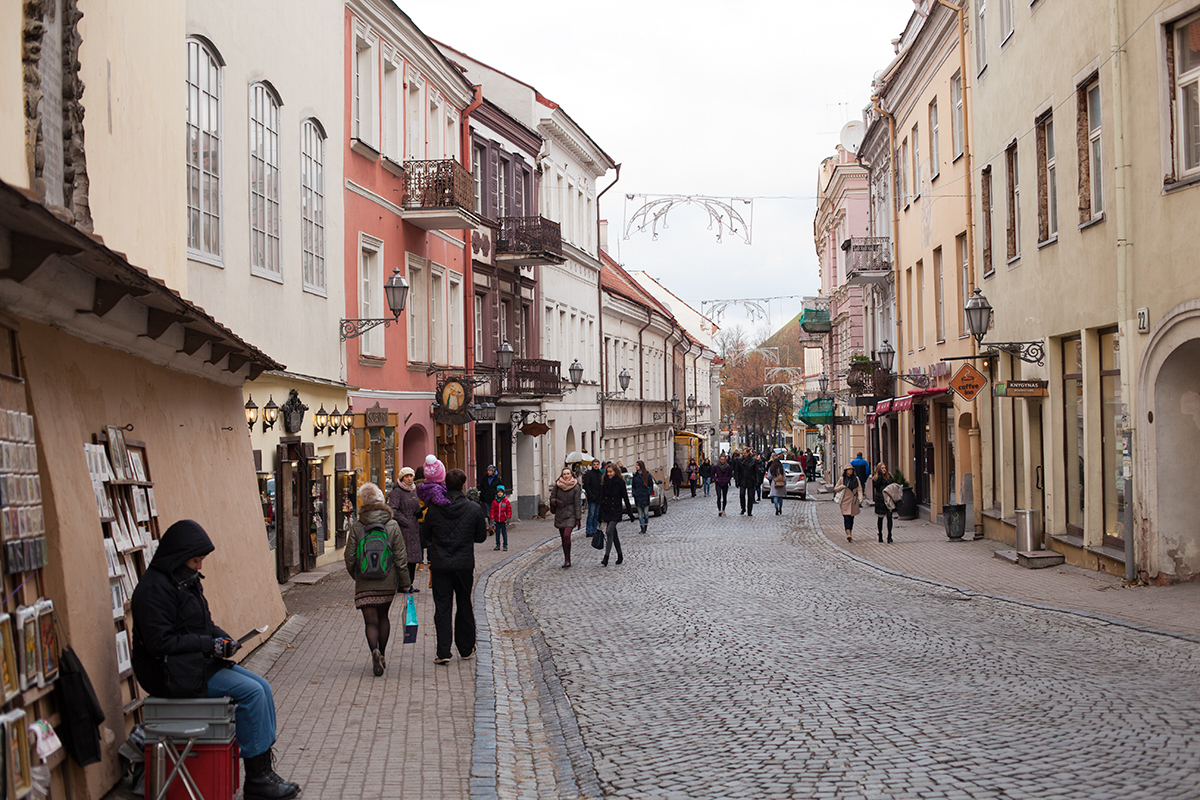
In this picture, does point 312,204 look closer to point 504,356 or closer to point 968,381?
point 968,381

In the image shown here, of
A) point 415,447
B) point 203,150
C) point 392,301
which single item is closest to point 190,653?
point 203,150

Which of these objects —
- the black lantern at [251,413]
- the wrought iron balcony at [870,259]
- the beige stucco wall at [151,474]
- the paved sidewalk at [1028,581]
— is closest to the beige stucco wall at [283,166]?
the black lantern at [251,413]

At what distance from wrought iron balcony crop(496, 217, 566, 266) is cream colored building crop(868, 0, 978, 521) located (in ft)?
31.9

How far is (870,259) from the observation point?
37.9 m

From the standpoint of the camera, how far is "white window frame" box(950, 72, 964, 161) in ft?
84.7

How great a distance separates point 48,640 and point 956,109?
2433cm

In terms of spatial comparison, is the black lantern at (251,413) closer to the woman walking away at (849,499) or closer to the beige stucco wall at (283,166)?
the beige stucco wall at (283,166)

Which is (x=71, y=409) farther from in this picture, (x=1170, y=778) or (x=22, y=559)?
(x=1170, y=778)

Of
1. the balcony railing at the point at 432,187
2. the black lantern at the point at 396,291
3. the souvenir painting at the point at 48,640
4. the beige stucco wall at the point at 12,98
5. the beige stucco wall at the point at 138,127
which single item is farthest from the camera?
the balcony railing at the point at 432,187

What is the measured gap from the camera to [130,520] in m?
7.58

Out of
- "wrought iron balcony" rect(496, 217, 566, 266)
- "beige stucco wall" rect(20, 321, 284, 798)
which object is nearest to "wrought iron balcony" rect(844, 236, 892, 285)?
"wrought iron balcony" rect(496, 217, 566, 266)

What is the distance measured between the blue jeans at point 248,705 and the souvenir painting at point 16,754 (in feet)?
3.85

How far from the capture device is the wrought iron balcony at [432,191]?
2569 cm

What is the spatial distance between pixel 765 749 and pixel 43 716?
4112 mm
